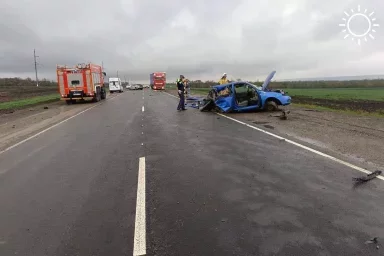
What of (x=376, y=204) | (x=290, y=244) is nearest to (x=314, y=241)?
(x=290, y=244)

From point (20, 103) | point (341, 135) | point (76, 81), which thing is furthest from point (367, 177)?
point (20, 103)

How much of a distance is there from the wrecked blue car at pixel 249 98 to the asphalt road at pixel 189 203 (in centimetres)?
855

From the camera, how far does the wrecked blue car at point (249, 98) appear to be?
646 inches

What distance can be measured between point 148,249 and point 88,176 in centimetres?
304

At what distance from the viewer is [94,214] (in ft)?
14.0

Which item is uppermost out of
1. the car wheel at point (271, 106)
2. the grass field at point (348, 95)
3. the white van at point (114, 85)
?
the white van at point (114, 85)

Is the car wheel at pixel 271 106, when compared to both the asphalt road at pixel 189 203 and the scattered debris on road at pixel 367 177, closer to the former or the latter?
the asphalt road at pixel 189 203

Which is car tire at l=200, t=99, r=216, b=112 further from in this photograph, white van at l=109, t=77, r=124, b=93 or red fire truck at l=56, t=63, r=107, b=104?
white van at l=109, t=77, r=124, b=93

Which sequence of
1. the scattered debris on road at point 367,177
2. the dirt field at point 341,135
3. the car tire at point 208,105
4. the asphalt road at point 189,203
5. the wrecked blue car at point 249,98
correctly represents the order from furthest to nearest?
the car tire at point 208,105, the wrecked blue car at point 249,98, the dirt field at point 341,135, the scattered debris on road at point 367,177, the asphalt road at point 189,203

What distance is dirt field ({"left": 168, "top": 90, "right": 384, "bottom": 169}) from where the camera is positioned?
7184mm

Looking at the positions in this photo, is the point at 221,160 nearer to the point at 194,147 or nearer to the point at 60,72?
the point at 194,147

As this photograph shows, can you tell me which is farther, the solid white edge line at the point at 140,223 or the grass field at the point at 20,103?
the grass field at the point at 20,103

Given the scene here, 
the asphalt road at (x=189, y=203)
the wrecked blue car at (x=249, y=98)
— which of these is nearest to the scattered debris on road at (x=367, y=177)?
the asphalt road at (x=189, y=203)

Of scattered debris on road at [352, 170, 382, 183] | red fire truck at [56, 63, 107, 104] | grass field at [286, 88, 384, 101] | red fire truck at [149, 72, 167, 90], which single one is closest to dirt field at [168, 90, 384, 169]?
scattered debris on road at [352, 170, 382, 183]
